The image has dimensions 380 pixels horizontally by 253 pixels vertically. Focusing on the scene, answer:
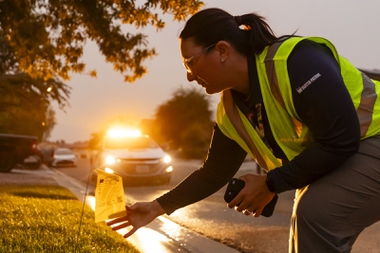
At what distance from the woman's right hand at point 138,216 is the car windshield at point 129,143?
51.6 feet

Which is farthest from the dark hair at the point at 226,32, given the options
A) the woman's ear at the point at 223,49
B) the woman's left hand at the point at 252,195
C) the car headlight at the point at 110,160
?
the car headlight at the point at 110,160

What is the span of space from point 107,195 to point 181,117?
2482 inches

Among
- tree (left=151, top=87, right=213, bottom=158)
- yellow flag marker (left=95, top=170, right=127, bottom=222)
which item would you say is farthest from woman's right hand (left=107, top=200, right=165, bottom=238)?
tree (left=151, top=87, right=213, bottom=158)

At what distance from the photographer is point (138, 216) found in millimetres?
3703

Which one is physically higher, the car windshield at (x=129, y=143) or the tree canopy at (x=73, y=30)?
the tree canopy at (x=73, y=30)

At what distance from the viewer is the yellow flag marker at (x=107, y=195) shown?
343cm

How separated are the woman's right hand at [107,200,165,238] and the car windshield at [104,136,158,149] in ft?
51.6

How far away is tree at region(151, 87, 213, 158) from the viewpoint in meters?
65.4

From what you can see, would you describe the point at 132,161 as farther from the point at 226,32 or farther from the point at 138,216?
the point at 226,32

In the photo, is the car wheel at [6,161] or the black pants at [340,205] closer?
the black pants at [340,205]

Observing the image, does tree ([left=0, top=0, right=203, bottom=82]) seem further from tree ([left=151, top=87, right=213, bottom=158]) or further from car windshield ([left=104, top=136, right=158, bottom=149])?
tree ([left=151, top=87, right=213, bottom=158])

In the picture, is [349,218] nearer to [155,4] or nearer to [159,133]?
[155,4]

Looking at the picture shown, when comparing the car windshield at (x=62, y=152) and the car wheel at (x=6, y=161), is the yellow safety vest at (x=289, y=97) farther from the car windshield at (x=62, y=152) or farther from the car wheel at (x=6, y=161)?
the car windshield at (x=62, y=152)

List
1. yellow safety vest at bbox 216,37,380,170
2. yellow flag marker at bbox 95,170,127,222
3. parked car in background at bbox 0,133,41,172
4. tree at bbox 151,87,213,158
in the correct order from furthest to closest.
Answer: tree at bbox 151,87,213,158 < parked car in background at bbox 0,133,41,172 < yellow flag marker at bbox 95,170,127,222 < yellow safety vest at bbox 216,37,380,170
